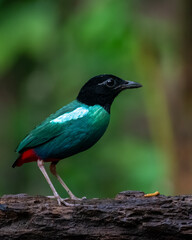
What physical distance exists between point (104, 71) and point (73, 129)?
6.77 m

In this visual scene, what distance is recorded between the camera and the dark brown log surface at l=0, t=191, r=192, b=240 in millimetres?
5734

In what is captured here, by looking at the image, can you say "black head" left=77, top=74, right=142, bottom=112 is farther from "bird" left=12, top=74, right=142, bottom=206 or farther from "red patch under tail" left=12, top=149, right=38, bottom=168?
"red patch under tail" left=12, top=149, right=38, bottom=168

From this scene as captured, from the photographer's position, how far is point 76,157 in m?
13.2

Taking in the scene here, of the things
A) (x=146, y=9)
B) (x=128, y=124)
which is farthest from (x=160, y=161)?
(x=128, y=124)

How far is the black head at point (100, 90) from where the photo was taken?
6.88 meters

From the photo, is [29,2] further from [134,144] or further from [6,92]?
[134,144]

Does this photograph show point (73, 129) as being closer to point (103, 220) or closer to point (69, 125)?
point (69, 125)

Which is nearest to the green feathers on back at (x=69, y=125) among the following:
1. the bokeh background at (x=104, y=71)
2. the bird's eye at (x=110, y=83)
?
the bird's eye at (x=110, y=83)

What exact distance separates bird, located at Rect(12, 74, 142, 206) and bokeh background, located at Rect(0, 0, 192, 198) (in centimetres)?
379

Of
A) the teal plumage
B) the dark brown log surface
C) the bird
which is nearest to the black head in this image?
the bird

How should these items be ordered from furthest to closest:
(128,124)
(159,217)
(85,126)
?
(128,124)
(85,126)
(159,217)

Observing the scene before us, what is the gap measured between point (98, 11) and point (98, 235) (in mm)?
5874

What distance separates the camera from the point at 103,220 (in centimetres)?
591

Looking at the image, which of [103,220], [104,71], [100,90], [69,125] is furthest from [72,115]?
[104,71]
